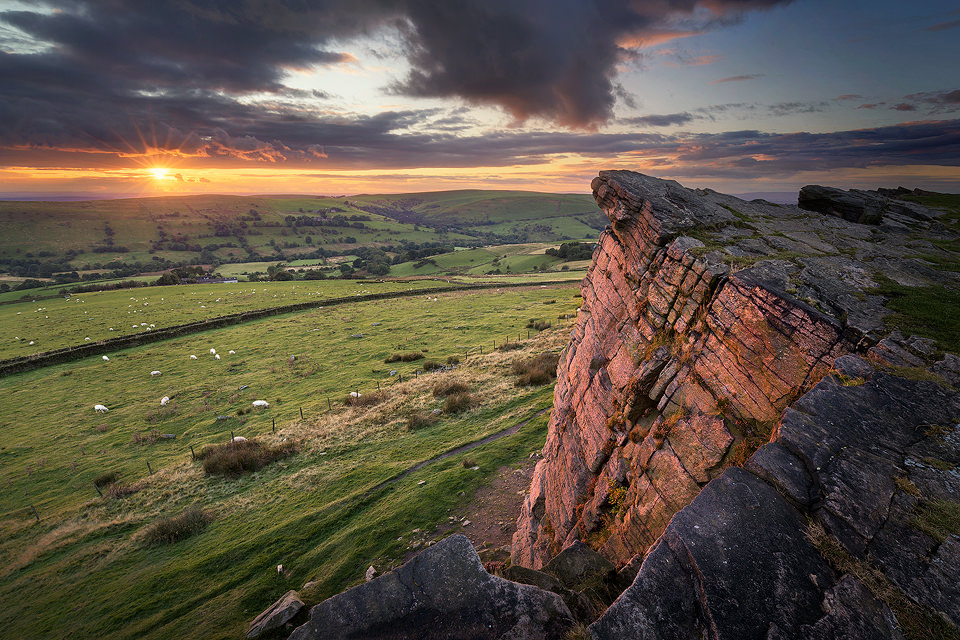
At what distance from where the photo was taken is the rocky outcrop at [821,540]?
5.25 meters

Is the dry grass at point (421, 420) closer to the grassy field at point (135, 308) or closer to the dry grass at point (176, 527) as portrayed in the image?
the dry grass at point (176, 527)

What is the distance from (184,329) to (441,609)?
75485 mm

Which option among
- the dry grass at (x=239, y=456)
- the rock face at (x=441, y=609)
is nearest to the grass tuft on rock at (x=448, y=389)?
the dry grass at (x=239, y=456)

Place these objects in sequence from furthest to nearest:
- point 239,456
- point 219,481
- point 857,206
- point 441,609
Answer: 1. point 239,456
2. point 219,481
3. point 857,206
4. point 441,609

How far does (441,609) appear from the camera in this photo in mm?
6652

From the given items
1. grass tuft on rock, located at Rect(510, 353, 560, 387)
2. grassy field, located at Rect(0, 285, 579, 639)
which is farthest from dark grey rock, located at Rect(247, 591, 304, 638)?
grass tuft on rock, located at Rect(510, 353, 560, 387)

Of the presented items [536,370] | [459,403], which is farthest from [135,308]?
[536,370]

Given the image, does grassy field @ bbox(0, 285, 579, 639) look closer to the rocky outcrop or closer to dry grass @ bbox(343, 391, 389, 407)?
dry grass @ bbox(343, 391, 389, 407)

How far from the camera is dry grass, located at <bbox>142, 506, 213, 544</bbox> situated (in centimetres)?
1841

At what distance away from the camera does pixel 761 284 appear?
398 inches

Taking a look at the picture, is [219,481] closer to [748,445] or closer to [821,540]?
[748,445]

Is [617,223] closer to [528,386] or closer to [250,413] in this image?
[528,386]

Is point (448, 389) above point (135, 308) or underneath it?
above

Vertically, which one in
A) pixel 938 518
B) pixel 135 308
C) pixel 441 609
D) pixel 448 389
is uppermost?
pixel 938 518
